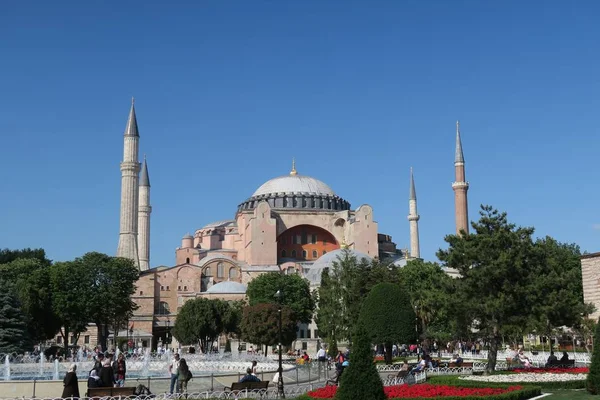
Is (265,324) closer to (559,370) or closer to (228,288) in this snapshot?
(228,288)

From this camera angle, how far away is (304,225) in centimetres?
6384

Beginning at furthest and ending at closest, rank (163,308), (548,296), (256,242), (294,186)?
(294,186)
(256,242)
(163,308)
(548,296)

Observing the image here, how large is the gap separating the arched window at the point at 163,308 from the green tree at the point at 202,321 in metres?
13.1

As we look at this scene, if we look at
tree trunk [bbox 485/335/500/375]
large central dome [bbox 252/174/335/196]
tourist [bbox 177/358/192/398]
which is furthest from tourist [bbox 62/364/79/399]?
large central dome [bbox 252/174/335/196]

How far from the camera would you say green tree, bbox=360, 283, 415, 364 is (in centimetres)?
2604

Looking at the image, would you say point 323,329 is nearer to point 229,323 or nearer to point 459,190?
point 229,323

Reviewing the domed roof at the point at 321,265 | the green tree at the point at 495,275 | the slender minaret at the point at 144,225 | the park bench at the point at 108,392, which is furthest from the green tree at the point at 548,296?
the slender minaret at the point at 144,225

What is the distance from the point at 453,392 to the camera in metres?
14.2

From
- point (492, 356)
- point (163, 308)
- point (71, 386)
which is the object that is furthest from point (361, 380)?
point (163, 308)

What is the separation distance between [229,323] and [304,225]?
20416 mm

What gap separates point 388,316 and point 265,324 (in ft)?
41.7

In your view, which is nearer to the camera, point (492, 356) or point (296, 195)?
point (492, 356)

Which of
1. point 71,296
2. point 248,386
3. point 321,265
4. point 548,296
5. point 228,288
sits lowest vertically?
point 248,386

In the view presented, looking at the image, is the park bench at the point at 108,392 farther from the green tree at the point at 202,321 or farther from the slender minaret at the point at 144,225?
the slender minaret at the point at 144,225
